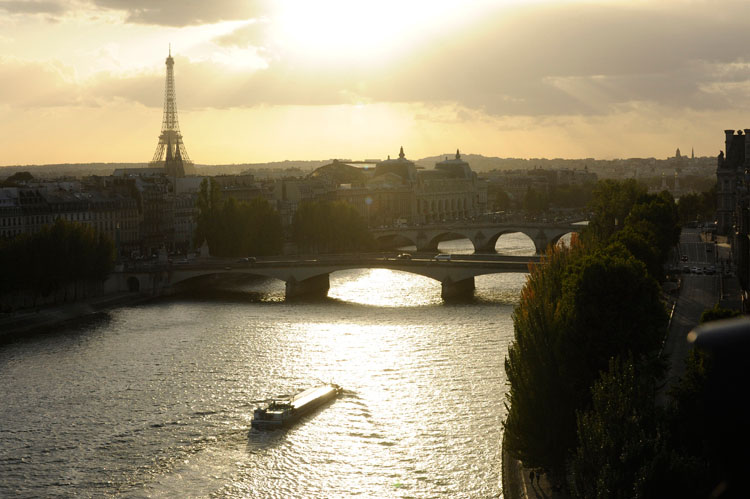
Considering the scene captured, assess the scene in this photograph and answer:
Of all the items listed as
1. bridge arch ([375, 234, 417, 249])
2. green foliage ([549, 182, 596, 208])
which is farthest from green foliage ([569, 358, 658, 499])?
green foliage ([549, 182, 596, 208])

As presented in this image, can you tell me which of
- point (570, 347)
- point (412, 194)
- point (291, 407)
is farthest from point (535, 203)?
point (570, 347)

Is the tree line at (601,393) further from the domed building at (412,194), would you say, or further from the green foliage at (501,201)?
the green foliage at (501,201)

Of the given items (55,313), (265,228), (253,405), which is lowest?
(253,405)

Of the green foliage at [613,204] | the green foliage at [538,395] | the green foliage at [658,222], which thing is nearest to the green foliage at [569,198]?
the green foliage at [613,204]

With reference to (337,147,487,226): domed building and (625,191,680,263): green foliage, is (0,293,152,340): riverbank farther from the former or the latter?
(337,147,487,226): domed building

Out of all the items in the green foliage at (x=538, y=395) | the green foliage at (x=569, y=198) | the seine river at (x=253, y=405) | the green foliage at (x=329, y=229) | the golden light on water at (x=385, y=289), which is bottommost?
the seine river at (x=253, y=405)

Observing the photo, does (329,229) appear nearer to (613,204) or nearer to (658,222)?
(613,204)
